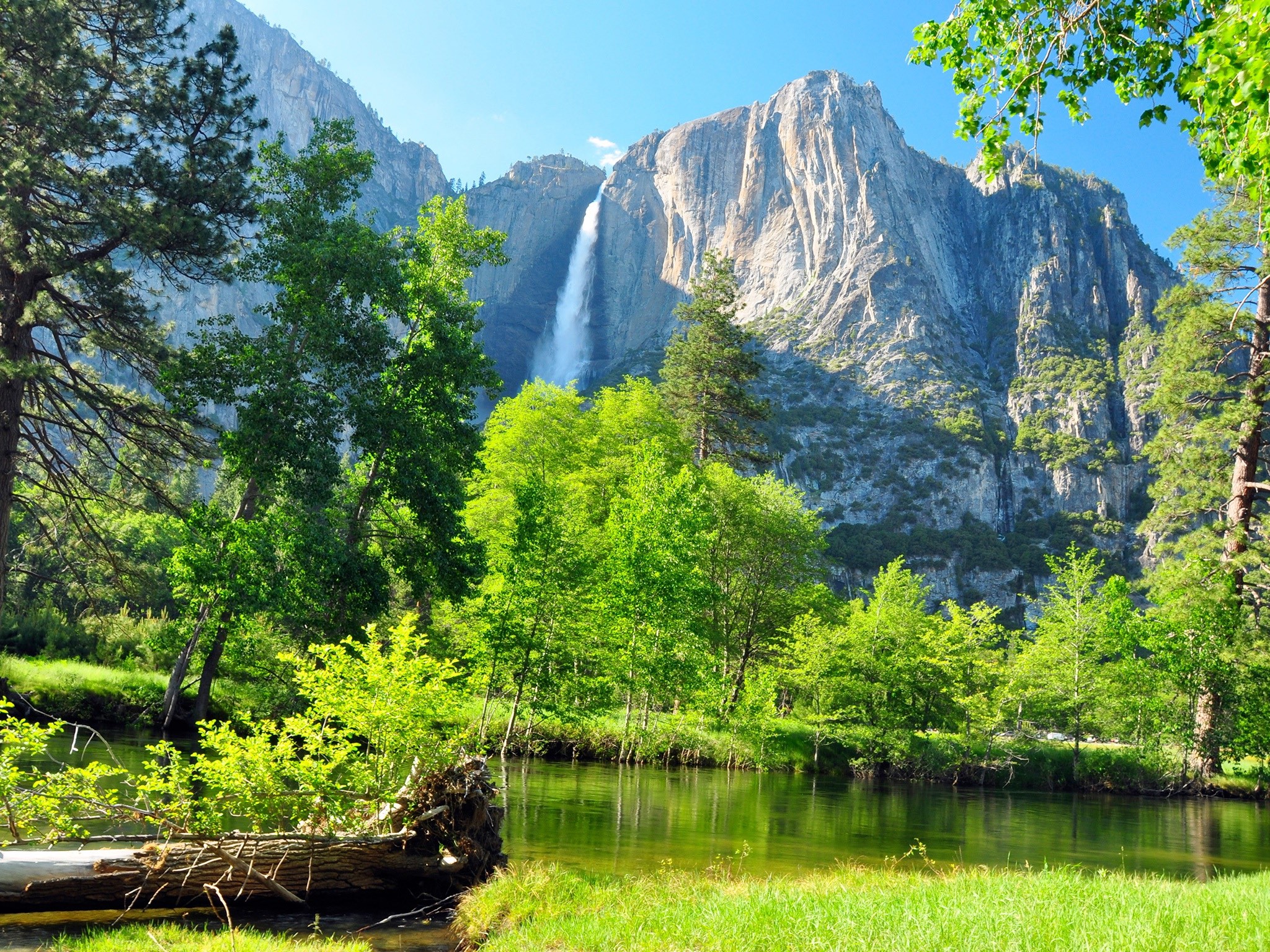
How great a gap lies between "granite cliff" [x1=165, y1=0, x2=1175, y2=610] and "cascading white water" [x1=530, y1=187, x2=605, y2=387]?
244 centimetres

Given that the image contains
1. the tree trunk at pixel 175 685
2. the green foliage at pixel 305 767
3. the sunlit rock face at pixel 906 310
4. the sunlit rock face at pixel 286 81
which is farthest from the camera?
the sunlit rock face at pixel 286 81

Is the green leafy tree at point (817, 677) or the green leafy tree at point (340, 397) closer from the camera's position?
the green leafy tree at point (340, 397)

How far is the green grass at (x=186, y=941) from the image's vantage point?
19.8 feet

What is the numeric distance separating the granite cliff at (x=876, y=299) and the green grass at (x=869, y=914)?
108 metres

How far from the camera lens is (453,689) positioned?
10289mm

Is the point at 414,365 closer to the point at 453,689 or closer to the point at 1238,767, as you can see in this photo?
the point at 453,689

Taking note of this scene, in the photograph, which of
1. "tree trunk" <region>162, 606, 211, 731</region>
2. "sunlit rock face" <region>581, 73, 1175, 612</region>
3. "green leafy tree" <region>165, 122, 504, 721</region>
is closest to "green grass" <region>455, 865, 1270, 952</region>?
"green leafy tree" <region>165, 122, 504, 721</region>

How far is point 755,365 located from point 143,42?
2996 cm

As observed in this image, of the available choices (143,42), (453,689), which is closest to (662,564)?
(453,689)

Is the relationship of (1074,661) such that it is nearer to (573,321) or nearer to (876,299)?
(876,299)

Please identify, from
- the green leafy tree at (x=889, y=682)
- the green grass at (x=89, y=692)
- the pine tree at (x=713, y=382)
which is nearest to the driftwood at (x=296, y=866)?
the green grass at (x=89, y=692)

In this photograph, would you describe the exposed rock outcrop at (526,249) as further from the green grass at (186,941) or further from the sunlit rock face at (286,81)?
the green grass at (186,941)

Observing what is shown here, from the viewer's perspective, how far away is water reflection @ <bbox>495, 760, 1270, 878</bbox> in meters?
12.5

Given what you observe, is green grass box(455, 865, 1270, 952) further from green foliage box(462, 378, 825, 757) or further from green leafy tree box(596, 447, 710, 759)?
green leafy tree box(596, 447, 710, 759)
